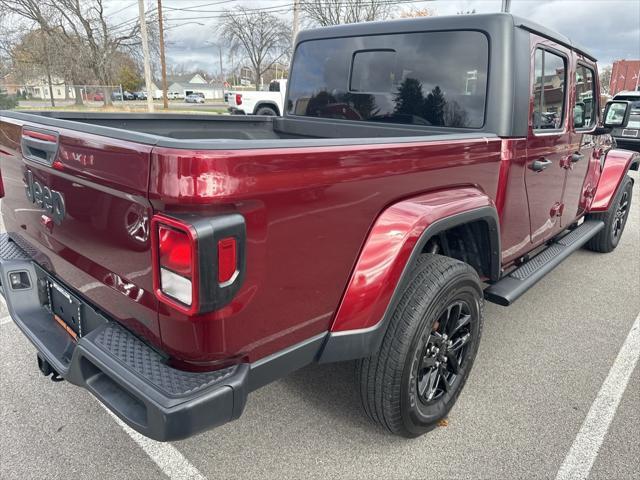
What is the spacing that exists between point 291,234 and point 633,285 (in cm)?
426

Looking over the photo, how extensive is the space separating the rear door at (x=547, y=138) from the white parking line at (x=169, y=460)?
2.47 metres

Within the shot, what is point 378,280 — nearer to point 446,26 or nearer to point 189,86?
point 446,26

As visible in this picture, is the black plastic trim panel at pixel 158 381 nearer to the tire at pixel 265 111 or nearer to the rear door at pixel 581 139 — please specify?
the rear door at pixel 581 139

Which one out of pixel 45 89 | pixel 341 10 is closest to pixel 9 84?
pixel 45 89

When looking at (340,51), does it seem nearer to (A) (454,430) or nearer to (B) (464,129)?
(B) (464,129)

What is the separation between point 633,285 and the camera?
4.54m

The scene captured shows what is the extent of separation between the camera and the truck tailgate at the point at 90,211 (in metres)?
1.52

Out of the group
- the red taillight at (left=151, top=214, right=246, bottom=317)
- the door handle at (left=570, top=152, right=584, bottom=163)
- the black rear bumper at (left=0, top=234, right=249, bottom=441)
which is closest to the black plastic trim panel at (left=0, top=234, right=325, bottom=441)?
the black rear bumper at (left=0, top=234, right=249, bottom=441)

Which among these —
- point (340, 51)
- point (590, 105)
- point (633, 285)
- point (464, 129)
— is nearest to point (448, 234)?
point (464, 129)

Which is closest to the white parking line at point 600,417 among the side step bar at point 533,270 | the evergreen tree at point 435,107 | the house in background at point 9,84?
the side step bar at point 533,270

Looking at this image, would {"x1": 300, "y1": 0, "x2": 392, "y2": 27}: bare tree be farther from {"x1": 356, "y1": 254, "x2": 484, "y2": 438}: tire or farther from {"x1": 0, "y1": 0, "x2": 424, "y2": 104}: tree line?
{"x1": 356, "y1": 254, "x2": 484, "y2": 438}: tire

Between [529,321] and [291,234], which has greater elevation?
[291,234]

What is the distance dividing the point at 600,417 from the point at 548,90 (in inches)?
80.3

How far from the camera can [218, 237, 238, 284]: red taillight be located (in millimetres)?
1398
